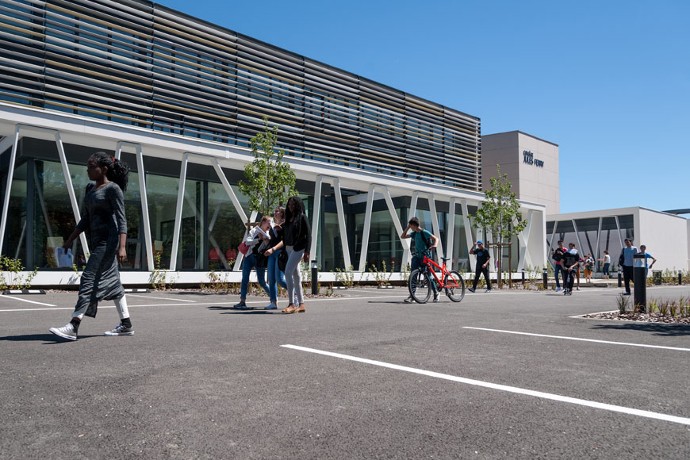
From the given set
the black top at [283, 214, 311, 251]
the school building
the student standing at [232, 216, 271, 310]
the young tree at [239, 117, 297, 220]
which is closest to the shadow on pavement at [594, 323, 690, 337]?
the black top at [283, 214, 311, 251]

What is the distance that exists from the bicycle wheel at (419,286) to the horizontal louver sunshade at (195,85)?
14156mm

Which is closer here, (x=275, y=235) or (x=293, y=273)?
(x=293, y=273)

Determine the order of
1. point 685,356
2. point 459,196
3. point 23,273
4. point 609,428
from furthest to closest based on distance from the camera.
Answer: point 459,196 → point 23,273 → point 685,356 → point 609,428

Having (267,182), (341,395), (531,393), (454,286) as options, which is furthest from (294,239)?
(267,182)

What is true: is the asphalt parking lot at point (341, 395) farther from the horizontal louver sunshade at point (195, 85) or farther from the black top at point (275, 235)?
the horizontal louver sunshade at point (195, 85)

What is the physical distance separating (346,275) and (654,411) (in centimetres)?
1971

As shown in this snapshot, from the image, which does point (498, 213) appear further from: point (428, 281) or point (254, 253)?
point (254, 253)

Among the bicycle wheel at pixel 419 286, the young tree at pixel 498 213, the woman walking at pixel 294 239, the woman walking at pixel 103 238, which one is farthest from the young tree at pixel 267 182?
the young tree at pixel 498 213

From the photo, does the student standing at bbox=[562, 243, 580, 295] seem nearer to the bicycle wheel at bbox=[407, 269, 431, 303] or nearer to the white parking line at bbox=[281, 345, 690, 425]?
the bicycle wheel at bbox=[407, 269, 431, 303]

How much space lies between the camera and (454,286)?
12.9m

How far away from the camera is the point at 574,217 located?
5228cm

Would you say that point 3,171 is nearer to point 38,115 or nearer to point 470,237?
point 38,115

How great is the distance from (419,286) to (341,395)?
29.8ft

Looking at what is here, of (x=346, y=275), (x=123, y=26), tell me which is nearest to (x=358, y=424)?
(x=346, y=275)
